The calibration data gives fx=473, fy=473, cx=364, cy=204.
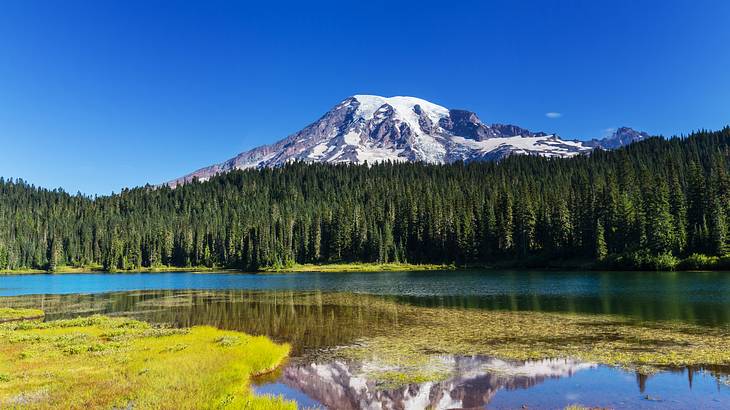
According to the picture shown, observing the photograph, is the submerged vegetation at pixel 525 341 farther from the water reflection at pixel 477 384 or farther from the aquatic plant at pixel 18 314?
the aquatic plant at pixel 18 314

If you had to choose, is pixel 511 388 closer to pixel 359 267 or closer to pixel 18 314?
pixel 18 314

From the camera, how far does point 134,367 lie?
25656 mm

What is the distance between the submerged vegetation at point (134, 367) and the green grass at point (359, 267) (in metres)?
119

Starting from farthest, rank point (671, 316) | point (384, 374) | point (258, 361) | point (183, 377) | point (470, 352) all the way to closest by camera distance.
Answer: point (671, 316)
point (470, 352)
point (258, 361)
point (384, 374)
point (183, 377)

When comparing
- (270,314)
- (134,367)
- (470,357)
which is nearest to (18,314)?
(270,314)

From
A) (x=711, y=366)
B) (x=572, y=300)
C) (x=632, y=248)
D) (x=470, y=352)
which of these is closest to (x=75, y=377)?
(x=470, y=352)

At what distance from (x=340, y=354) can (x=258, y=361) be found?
A: 559 centimetres

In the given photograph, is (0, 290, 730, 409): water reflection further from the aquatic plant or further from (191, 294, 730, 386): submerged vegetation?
the aquatic plant

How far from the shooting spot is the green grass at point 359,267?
6102 inches

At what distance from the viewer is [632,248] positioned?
115 metres

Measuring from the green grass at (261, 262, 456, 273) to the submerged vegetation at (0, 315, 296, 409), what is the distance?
119 m

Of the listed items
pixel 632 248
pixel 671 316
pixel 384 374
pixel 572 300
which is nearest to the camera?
pixel 384 374

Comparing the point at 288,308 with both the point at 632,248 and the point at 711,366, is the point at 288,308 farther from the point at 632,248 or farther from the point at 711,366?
the point at 632,248

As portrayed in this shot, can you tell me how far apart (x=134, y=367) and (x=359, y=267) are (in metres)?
141
